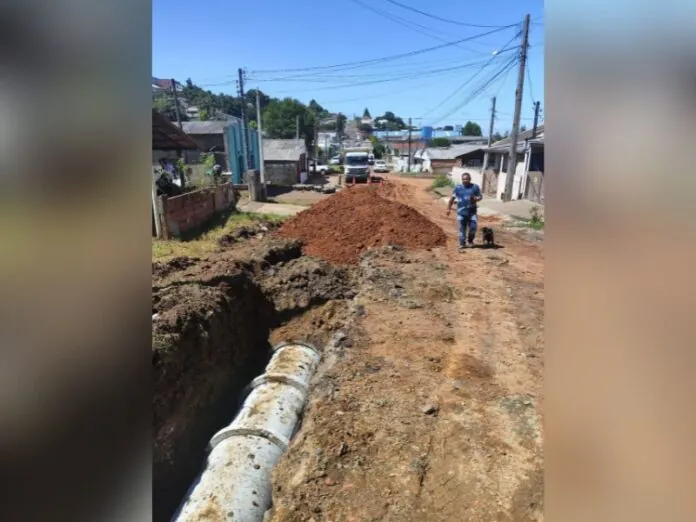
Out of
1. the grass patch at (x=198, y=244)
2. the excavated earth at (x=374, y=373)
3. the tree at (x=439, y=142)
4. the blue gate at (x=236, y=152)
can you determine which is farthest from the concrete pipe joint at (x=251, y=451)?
the tree at (x=439, y=142)

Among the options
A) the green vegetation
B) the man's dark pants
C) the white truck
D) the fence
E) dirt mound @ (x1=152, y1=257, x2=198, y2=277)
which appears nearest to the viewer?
dirt mound @ (x1=152, y1=257, x2=198, y2=277)

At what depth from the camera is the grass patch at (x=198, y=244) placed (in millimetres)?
11046

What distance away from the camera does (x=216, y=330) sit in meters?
6.70

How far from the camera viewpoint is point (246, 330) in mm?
7918

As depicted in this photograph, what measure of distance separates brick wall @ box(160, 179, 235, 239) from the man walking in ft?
24.4

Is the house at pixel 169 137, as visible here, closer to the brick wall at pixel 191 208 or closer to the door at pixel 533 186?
the brick wall at pixel 191 208

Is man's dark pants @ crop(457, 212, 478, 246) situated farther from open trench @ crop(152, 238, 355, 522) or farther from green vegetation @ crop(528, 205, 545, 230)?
green vegetation @ crop(528, 205, 545, 230)

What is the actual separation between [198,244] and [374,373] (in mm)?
8116

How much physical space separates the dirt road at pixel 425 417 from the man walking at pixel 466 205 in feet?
9.79

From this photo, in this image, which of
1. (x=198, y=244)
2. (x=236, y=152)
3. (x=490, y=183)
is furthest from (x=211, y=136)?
(x=198, y=244)

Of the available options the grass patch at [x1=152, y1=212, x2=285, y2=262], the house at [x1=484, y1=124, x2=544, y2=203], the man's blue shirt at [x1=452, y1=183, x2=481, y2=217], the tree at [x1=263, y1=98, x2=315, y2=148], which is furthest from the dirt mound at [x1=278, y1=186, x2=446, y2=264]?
the tree at [x1=263, y1=98, x2=315, y2=148]

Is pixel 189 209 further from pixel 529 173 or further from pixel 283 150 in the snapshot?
pixel 283 150

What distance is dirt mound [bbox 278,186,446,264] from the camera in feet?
40.4
